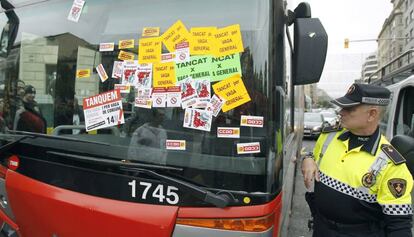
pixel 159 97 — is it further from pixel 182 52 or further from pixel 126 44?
pixel 126 44

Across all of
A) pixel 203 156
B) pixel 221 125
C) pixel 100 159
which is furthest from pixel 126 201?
pixel 221 125

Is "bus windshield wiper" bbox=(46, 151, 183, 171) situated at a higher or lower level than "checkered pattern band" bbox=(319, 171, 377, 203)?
higher

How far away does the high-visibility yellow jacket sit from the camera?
1989mm

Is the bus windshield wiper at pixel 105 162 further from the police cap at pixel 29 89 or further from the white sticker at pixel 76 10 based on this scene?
the white sticker at pixel 76 10

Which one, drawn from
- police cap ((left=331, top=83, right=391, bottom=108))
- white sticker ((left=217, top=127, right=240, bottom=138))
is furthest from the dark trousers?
white sticker ((left=217, top=127, right=240, bottom=138))

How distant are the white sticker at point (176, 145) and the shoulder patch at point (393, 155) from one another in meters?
1.07

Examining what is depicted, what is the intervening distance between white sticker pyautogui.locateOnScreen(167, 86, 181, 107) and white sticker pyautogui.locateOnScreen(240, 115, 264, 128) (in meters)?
0.36

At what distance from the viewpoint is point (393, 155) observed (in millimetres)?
2064

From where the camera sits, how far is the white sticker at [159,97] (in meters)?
2.21

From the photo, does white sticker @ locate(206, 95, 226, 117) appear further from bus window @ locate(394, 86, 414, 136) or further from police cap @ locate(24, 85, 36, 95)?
bus window @ locate(394, 86, 414, 136)

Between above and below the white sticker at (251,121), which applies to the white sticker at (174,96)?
above

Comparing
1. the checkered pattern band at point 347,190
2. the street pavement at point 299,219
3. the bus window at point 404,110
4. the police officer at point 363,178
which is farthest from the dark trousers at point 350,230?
the bus window at point 404,110

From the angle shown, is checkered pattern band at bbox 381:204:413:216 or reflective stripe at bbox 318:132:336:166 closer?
checkered pattern band at bbox 381:204:413:216

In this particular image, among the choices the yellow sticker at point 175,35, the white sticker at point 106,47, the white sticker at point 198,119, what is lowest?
the white sticker at point 198,119
